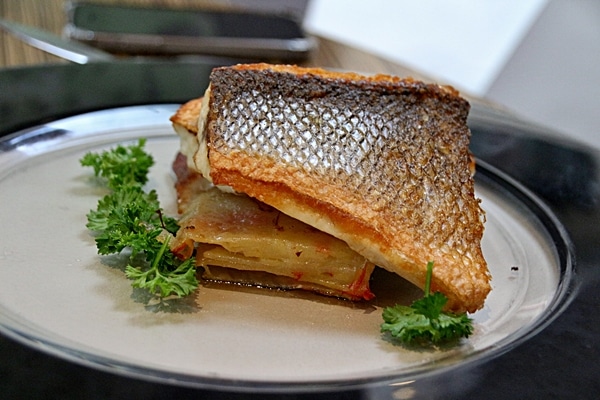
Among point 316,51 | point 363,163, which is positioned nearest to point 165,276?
point 363,163

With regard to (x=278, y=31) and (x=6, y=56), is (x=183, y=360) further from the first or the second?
(x=278, y=31)

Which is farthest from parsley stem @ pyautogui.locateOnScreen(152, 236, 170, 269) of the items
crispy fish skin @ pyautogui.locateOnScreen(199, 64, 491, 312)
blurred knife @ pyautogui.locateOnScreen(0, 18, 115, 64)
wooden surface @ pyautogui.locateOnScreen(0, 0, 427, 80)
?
wooden surface @ pyautogui.locateOnScreen(0, 0, 427, 80)

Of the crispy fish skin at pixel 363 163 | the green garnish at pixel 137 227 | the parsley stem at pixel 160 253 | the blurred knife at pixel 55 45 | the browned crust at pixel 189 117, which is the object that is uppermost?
the crispy fish skin at pixel 363 163

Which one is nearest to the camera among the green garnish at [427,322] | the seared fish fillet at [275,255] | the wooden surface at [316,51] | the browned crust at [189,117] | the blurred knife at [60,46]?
the green garnish at [427,322]

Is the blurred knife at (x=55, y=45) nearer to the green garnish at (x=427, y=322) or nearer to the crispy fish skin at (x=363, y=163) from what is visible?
the crispy fish skin at (x=363, y=163)

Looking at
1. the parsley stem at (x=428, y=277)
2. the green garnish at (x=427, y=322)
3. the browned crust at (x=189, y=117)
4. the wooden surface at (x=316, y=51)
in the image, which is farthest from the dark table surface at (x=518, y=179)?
the wooden surface at (x=316, y=51)

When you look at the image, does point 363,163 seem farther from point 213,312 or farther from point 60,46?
point 60,46

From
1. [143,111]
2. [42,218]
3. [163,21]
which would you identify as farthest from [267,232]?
[163,21]
